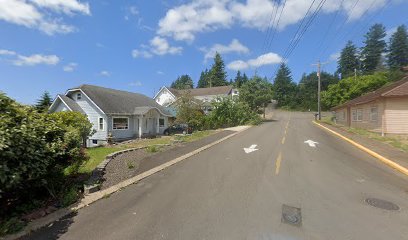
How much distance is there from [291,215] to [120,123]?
2611cm

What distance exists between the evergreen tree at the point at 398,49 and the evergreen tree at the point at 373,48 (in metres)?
2.46

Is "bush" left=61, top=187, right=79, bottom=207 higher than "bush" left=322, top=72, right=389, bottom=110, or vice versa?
"bush" left=322, top=72, right=389, bottom=110

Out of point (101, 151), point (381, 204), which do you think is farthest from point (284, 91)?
point (381, 204)

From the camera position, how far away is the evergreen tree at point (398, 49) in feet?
262

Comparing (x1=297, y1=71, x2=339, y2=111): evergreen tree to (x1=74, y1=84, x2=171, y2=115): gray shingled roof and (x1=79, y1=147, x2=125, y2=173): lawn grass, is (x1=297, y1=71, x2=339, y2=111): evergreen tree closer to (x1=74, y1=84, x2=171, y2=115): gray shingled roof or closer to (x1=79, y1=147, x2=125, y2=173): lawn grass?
(x1=74, y1=84, x2=171, y2=115): gray shingled roof

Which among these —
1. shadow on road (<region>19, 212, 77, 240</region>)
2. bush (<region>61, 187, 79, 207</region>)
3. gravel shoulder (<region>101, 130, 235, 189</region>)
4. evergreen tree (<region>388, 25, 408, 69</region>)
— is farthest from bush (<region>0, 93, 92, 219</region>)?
evergreen tree (<region>388, 25, 408, 69</region>)

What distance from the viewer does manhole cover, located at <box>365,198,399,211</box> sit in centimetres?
618

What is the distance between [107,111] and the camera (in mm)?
27453

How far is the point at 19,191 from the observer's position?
593cm

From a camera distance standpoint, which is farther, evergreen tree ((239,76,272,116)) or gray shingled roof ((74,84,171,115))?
evergreen tree ((239,76,272,116))

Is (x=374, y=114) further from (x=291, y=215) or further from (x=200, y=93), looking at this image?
(x=200, y=93)

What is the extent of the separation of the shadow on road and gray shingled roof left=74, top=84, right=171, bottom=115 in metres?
23.0

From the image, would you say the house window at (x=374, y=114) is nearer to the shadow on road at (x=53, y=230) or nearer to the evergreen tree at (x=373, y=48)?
the shadow on road at (x=53, y=230)

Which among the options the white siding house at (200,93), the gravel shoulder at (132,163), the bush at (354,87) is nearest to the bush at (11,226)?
the gravel shoulder at (132,163)
